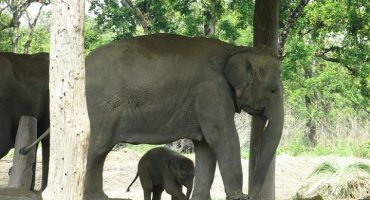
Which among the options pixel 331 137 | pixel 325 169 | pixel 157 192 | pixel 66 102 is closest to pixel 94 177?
pixel 157 192

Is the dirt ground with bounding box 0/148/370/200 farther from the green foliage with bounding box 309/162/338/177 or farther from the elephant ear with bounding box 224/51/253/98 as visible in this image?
the elephant ear with bounding box 224/51/253/98

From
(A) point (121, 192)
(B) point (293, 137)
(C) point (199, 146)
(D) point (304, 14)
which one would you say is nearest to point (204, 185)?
(C) point (199, 146)

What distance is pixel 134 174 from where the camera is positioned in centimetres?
1591

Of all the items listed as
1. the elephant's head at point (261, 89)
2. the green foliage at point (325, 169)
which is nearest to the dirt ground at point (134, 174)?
the green foliage at point (325, 169)

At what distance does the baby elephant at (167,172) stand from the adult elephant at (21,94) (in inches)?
50.6

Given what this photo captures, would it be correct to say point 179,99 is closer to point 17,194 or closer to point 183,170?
point 183,170

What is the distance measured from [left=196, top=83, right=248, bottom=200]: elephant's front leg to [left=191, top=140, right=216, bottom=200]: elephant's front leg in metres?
0.44

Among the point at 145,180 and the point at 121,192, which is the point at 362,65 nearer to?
the point at 121,192

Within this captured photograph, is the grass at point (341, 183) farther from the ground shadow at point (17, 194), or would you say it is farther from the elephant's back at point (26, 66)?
the ground shadow at point (17, 194)

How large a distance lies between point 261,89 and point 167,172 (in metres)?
2.07

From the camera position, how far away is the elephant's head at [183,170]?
8547mm

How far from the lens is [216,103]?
702cm

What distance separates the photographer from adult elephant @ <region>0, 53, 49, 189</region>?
7.99 metres

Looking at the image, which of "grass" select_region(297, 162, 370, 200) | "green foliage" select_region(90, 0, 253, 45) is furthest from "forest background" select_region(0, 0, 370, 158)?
"grass" select_region(297, 162, 370, 200)
